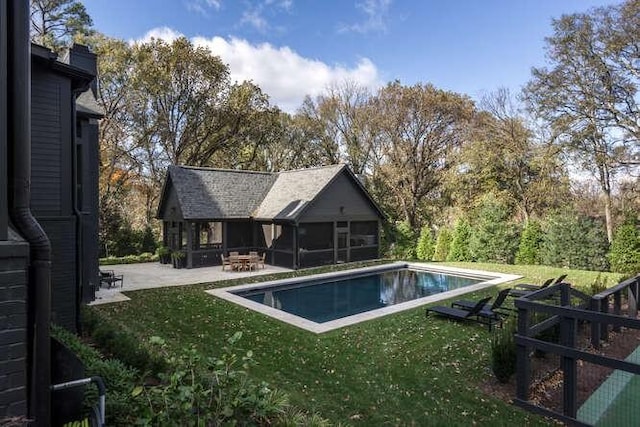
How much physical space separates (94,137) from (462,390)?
11914mm

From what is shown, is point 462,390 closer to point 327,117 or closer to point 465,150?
point 465,150

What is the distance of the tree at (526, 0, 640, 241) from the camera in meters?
22.3

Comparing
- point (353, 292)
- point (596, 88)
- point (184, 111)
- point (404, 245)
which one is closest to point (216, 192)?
point (353, 292)

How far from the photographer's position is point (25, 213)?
10.0 ft

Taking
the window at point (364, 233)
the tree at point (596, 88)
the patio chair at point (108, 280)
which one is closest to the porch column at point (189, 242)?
the patio chair at point (108, 280)

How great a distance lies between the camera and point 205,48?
27.5 m

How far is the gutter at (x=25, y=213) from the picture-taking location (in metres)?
2.90

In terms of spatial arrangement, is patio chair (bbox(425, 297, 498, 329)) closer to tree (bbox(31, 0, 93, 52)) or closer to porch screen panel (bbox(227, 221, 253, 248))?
porch screen panel (bbox(227, 221, 253, 248))

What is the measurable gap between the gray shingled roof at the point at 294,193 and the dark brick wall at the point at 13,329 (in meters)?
15.7

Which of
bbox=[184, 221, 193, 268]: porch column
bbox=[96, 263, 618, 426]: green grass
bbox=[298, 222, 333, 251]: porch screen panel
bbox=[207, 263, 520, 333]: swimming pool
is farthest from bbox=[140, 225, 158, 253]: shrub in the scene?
bbox=[96, 263, 618, 426]: green grass

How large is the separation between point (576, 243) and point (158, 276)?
19642 millimetres

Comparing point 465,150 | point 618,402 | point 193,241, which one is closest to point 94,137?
point 193,241

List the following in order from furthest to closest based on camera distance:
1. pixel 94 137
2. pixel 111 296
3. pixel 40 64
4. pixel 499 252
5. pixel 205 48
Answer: pixel 205 48
pixel 499 252
pixel 111 296
pixel 94 137
pixel 40 64

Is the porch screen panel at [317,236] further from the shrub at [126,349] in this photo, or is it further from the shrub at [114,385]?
the shrub at [114,385]
